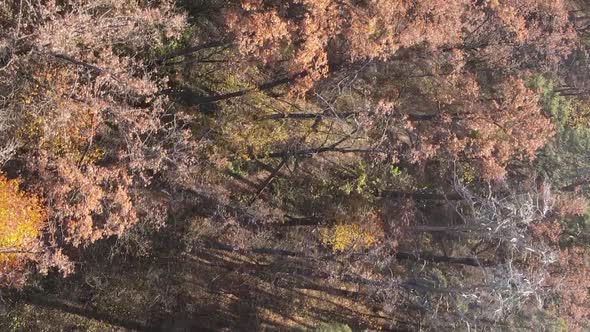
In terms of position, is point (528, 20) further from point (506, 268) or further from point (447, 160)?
point (506, 268)

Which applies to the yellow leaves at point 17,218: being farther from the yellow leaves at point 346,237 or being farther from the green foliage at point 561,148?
the green foliage at point 561,148

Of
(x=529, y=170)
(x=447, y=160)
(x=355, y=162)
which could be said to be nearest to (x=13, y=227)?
(x=355, y=162)

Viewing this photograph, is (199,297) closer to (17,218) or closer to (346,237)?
(346,237)

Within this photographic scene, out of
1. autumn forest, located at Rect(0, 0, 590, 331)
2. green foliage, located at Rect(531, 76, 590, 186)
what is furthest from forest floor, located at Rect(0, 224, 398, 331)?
green foliage, located at Rect(531, 76, 590, 186)

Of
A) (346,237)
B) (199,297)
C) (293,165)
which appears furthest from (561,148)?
(199,297)

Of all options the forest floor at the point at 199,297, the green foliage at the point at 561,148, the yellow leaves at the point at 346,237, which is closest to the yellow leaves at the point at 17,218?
the forest floor at the point at 199,297

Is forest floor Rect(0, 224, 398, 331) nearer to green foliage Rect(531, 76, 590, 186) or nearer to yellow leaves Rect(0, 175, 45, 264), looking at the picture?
yellow leaves Rect(0, 175, 45, 264)
